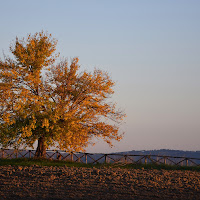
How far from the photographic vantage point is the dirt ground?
537 inches

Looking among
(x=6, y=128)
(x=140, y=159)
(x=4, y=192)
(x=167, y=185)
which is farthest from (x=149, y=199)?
(x=6, y=128)

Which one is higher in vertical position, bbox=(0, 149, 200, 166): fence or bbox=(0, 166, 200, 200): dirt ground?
bbox=(0, 149, 200, 166): fence

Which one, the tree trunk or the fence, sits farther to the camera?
the tree trunk

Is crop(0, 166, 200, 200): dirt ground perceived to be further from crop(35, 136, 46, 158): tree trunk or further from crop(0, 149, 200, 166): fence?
crop(35, 136, 46, 158): tree trunk

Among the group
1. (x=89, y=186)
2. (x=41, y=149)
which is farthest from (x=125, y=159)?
(x=89, y=186)

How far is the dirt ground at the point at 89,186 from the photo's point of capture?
1365 cm

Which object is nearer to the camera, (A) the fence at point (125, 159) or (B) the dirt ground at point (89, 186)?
(B) the dirt ground at point (89, 186)

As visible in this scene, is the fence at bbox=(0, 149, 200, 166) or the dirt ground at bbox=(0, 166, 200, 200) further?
the fence at bbox=(0, 149, 200, 166)

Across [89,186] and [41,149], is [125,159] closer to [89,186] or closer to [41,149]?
[41,149]

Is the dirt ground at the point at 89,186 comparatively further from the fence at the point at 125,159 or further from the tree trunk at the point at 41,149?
the tree trunk at the point at 41,149

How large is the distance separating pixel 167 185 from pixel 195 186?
141 cm

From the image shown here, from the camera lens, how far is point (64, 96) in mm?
32469

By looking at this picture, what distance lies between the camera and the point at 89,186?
1542cm

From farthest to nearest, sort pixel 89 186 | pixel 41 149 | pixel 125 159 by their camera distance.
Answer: pixel 41 149, pixel 125 159, pixel 89 186
